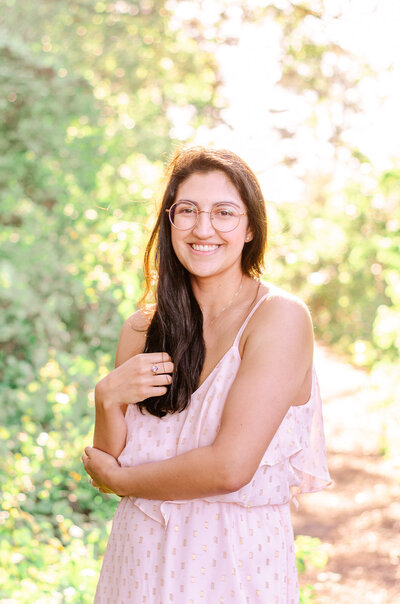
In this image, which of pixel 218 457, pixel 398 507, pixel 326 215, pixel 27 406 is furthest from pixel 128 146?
pixel 326 215

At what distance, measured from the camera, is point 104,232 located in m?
4.70

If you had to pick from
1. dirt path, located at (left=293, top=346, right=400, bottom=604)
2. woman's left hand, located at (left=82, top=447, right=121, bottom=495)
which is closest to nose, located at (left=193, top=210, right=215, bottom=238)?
woman's left hand, located at (left=82, top=447, right=121, bottom=495)

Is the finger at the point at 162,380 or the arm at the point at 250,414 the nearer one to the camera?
the arm at the point at 250,414

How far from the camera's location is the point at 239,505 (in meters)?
1.86

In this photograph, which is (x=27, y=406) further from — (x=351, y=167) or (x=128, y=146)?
(x=351, y=167)

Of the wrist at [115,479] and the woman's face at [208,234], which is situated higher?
the woman's face at [208,234]

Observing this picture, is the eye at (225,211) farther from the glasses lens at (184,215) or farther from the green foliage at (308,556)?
the green foliage at (308,556)

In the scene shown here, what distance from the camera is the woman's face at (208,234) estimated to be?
1.93m

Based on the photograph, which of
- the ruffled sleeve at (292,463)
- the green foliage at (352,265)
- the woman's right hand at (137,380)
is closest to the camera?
the ruffled sleeve at (292,463)

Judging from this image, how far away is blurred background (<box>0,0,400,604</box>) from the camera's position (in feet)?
14.0

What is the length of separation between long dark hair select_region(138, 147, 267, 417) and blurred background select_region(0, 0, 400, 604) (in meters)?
0.10

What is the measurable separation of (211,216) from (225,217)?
4 centimetres

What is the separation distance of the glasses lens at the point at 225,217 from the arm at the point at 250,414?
0.74 ft

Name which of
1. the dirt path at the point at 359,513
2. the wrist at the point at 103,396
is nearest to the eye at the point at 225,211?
the wrist at the point at 103,396
